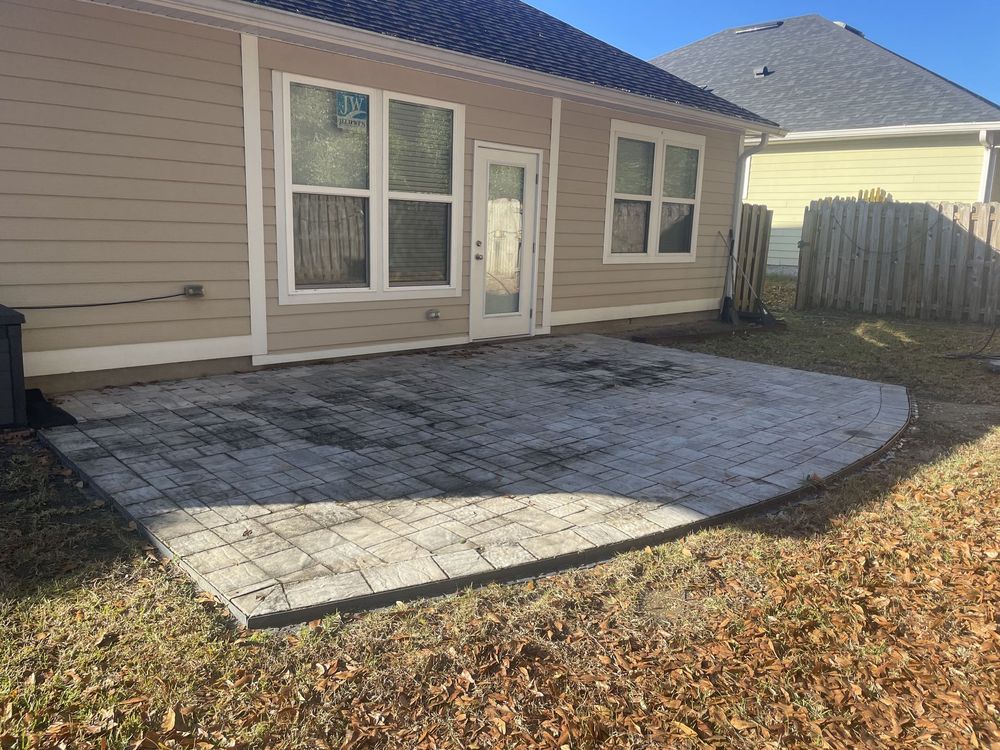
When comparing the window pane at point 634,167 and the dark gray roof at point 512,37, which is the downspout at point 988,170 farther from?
the window pane at point 634,167

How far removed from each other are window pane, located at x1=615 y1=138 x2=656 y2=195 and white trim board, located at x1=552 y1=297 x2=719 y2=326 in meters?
1.49

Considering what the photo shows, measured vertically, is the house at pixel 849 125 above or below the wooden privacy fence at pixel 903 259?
above

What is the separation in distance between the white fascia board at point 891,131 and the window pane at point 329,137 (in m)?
8.47

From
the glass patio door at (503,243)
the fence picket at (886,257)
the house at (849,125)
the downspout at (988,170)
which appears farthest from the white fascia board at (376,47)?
the downspout at (988,170)

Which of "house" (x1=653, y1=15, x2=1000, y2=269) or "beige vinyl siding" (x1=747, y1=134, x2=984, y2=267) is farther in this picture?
"beige vinyl siding" (x1=747, y1=134, x2=984, y2=267)

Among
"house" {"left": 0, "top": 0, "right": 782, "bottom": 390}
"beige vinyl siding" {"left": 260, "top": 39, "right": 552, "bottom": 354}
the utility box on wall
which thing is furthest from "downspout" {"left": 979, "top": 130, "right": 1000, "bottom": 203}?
the utility box on wall

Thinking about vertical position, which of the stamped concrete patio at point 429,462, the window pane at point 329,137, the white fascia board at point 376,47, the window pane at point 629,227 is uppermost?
the white fascia board at point 376,47

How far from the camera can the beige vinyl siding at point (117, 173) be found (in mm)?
4941

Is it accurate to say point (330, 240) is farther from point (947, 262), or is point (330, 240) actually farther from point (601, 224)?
point (947, 262)

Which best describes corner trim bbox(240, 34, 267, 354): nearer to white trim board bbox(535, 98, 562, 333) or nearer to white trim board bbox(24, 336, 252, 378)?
white trim board bbox(24, 336, 252, 378)

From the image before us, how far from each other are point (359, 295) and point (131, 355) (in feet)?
6.56

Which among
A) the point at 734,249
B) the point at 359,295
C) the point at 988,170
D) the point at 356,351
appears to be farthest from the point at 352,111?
the point at 988,170

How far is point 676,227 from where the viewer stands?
10102mm

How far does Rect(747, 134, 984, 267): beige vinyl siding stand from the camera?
46.6 feet
